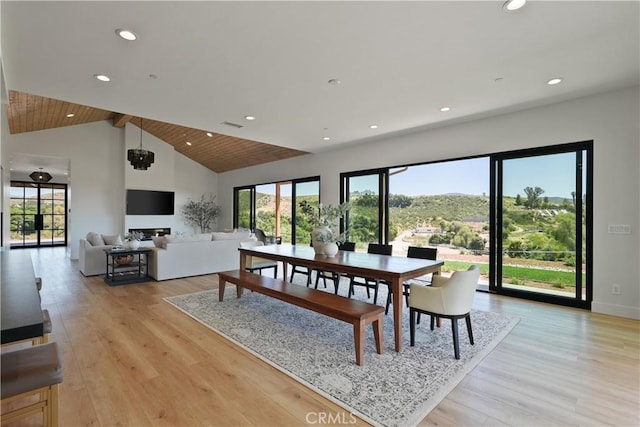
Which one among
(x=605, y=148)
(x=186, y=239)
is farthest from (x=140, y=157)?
(x=605, y=148)

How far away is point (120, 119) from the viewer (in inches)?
333

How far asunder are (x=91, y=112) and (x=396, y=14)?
8.34 meters

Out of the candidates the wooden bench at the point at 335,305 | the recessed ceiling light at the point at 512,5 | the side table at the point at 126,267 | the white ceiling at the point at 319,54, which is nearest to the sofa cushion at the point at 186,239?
the side table at the point at 126,267

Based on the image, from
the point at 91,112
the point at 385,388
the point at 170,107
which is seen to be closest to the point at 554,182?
the point at 385,388

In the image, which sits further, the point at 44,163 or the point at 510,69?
the point at 44,163

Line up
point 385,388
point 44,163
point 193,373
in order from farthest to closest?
point 44,163, point 193,373, point 385,388

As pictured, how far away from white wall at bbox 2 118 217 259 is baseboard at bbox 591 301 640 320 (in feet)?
34.3

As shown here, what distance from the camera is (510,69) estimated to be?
321 cm

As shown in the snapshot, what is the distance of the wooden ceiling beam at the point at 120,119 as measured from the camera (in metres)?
8.34

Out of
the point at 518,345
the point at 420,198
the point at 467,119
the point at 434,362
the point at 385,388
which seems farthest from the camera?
the point at 420,198

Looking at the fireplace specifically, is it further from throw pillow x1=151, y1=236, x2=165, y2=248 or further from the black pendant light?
the black pendant light

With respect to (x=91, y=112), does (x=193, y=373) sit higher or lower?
lower

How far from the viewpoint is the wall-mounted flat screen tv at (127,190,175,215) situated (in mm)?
9085

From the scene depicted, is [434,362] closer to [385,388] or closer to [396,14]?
[385,388]
